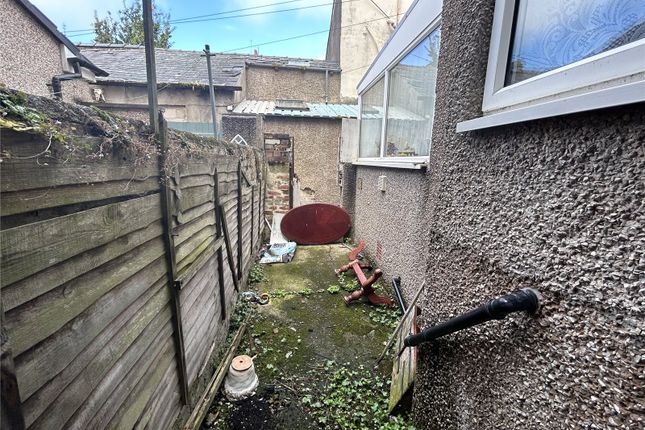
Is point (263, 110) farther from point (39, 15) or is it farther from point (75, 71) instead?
point (39, 15)

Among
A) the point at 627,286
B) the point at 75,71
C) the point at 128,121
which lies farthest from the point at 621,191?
the point at 75,71

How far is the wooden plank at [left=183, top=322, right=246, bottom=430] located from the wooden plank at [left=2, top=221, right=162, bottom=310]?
5.24 feet

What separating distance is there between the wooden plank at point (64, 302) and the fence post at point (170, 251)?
295mm

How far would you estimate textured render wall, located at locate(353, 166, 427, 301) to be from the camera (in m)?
3.42

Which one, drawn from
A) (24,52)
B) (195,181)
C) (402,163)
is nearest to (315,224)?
(402,163)

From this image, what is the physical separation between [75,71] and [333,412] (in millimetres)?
8823

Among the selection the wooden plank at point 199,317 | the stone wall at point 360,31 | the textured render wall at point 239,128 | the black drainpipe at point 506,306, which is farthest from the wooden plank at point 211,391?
the stone wall at point 360,31

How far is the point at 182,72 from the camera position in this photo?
35.7 ft

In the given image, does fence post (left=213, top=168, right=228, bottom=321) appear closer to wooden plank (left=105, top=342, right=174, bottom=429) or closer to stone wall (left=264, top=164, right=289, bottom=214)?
wooden plank (left=105, top=342, right=174, bottom=429)

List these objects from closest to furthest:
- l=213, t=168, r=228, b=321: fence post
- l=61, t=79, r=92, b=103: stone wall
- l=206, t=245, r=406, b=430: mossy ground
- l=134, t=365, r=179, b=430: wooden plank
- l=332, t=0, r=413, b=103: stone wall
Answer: l=134, t=365, r=179, b=430: wooden plank → l=206, t=245, r=406, b=430: mossy ground → l=213, t=168, r=228, b=321: fence post → l=61, t=79, r=92, b=103: stone wall → l=332, t=0, r=413, b=103: stone wall

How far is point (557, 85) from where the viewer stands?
1.05 metres

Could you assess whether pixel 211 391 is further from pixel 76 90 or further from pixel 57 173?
pixel 76 90

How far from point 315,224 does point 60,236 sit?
596 cm

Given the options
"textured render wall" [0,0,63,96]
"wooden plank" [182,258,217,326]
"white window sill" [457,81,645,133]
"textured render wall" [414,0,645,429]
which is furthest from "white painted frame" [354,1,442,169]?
"textured render wall" [0,0,63,96]
